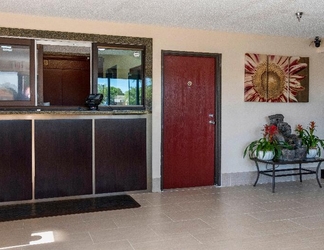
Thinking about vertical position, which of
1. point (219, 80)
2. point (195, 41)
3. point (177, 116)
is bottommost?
point (177, 116)

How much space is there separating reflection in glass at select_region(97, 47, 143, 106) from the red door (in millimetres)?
399

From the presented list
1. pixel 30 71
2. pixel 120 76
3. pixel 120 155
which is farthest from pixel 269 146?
pixel 30 71

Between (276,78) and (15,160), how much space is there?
4044mm

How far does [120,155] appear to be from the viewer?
4.75 metres

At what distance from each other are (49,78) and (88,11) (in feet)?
9.77

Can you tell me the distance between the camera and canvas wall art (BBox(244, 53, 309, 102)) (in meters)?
5.40

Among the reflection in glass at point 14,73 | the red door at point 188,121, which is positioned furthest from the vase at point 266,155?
the reflection in glass at point 14,73

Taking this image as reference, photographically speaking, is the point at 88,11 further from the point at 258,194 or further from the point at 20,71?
the point at 258,194

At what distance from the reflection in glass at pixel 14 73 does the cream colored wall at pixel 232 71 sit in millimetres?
357

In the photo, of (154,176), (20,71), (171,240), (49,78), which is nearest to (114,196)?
(154,176)

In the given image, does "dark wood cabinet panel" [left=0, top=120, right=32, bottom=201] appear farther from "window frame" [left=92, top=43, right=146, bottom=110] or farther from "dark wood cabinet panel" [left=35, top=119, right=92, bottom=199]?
"window frame" [left=92, top=43, right=146, bottom=110]

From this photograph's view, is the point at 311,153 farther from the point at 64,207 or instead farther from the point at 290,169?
the point at 64,207

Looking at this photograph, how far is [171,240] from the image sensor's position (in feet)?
10.2

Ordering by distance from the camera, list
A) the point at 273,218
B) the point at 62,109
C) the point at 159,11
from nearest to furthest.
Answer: the point at 273,218, the point at 159,11, the point at 62,109
